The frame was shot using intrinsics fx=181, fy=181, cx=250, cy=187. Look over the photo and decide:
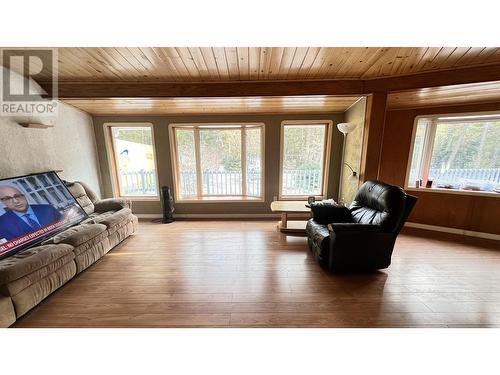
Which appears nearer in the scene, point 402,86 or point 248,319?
point 248,319

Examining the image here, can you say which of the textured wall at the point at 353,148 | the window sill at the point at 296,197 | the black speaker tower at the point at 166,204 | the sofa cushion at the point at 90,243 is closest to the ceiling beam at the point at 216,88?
the textured wall at the point at 353,148

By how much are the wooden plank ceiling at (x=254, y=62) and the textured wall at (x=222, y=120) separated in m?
1.29

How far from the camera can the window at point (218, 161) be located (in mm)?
3963

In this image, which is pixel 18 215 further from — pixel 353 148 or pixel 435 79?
pixel 435 79

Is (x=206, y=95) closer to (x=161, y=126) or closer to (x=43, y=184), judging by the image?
(x=161, y=126)

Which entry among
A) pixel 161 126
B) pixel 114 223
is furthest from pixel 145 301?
pixel 161 126

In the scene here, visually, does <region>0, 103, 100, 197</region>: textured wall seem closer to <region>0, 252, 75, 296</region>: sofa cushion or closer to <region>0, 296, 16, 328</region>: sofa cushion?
<region>0, 252, 75, 296</region>: sofa cushion

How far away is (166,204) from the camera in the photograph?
382 centimetres

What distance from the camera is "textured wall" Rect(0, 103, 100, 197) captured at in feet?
7.68

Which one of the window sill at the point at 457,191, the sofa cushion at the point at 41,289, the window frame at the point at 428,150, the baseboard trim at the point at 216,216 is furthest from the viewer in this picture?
the baseboard trim at the point at 216,216

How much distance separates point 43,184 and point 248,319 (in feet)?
10.6

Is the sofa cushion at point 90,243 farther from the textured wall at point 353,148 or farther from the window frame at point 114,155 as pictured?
the textured wall at point 353,148

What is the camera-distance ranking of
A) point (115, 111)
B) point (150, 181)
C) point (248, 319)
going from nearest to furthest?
point (248, 319) → point (115, 111) → point (150, 181)
